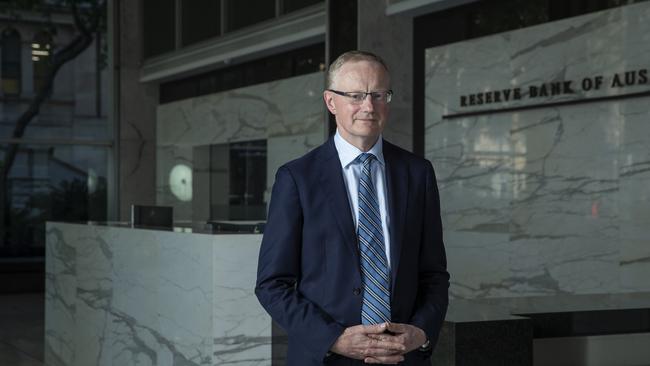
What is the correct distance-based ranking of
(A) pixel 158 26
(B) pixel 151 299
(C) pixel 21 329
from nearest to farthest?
(B) pixel 151 299
(C) pixel 21 329
(A) pixel 158 26

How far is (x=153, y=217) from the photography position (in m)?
6.99

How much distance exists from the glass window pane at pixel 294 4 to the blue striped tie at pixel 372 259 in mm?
8817

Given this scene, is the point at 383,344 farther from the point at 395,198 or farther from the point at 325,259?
the point at 395,198

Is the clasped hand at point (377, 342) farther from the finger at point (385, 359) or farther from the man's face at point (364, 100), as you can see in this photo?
the man's face at point (364, 100)

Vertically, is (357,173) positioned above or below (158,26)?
below

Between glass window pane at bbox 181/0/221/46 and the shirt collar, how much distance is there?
11.1 metres

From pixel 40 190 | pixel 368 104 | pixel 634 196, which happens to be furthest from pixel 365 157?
pixel 40 190

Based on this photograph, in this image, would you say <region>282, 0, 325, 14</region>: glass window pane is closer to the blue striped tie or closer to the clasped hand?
the blue striped tie

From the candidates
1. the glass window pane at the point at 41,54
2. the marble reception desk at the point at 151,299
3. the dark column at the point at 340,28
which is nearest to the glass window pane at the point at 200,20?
the glass window pane at the point at 41,54

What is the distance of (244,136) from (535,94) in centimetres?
534

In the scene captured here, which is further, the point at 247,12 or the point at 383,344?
the point at 247,12

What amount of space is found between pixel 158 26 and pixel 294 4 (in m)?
4.22

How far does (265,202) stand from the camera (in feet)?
40.3

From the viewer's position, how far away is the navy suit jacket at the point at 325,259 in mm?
2299
